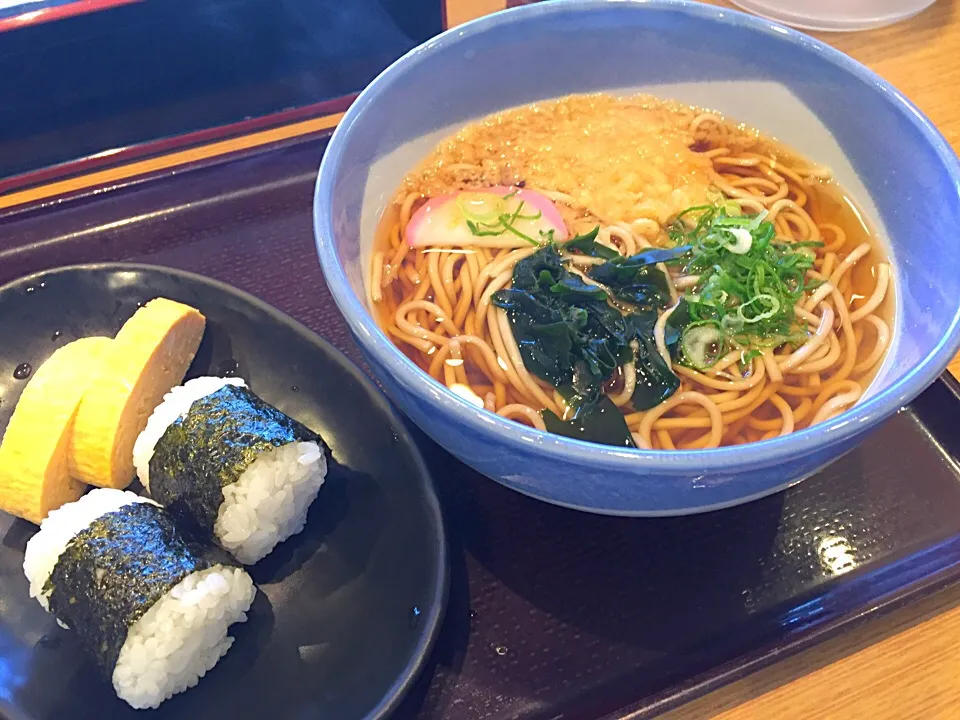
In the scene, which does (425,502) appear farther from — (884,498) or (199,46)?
(199,46)

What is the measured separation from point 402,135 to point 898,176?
67cm

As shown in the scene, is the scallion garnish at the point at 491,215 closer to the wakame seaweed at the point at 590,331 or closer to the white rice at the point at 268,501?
the wakame seaweed at the point at 590,331

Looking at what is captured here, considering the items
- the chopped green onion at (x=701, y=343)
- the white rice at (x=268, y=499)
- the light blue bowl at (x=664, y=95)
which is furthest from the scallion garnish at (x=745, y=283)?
the white rice at (x=268, y=499)

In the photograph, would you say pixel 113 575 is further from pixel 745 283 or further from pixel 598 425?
pixel 745 283

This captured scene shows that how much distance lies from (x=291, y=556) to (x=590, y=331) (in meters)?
0.48

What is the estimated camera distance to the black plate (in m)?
0.89

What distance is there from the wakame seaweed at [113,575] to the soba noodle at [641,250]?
1.26 ft

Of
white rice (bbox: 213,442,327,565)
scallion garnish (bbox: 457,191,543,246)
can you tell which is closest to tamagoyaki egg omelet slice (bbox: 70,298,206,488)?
white rice (bbox: 213,442,327,565)

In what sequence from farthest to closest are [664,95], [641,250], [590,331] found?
[664,95]
[641,250]
[590,331]

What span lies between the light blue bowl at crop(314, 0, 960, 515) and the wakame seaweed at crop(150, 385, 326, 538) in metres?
0.23

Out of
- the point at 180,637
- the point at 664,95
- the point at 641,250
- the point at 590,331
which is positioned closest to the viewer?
the point at 180,637

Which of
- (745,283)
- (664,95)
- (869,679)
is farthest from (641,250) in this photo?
(869,679)

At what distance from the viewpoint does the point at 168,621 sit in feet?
2.90

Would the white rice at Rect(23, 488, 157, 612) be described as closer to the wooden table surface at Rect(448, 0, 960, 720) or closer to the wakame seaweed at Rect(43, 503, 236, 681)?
the wakame seaweed at Rect(43, 503, 236, 681)
